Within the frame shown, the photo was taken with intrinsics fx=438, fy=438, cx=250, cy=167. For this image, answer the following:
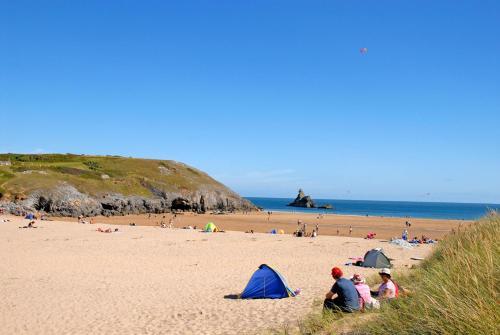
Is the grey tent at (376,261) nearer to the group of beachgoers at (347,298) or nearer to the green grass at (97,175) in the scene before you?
the group of beachgoers at (347,298)

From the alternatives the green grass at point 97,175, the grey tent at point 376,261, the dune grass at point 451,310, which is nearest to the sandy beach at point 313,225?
the green grass at point 97,175

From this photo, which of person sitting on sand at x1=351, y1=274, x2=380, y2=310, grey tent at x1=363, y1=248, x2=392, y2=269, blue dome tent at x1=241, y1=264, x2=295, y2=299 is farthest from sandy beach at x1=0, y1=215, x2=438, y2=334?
person sitting on sand at x1=351, y1=274, x2=380, y2=310

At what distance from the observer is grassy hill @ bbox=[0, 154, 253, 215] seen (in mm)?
54938

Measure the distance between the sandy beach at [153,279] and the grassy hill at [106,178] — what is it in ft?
89.1

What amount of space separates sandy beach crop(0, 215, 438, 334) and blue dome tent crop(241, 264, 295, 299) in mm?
356

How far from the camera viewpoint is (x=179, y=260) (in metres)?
20.2

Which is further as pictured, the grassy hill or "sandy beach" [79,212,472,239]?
the grassy hill

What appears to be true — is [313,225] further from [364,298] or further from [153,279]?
[364,298]

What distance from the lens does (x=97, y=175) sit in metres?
68.1

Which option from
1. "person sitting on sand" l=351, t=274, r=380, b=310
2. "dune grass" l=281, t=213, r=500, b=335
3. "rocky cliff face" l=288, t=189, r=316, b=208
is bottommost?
"person sitting on sand" l=351, t=274, r=380, b=310

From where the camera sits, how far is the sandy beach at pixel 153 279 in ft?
33.5

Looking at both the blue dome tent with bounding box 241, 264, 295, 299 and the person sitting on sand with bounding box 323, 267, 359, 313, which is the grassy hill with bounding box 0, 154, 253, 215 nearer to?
the blue dome tent with bounding box 241, 264, 295, 299

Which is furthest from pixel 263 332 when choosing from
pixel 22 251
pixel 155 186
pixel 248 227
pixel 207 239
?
pixel 155 186

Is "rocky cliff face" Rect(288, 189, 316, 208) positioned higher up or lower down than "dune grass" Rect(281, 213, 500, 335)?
higher up
